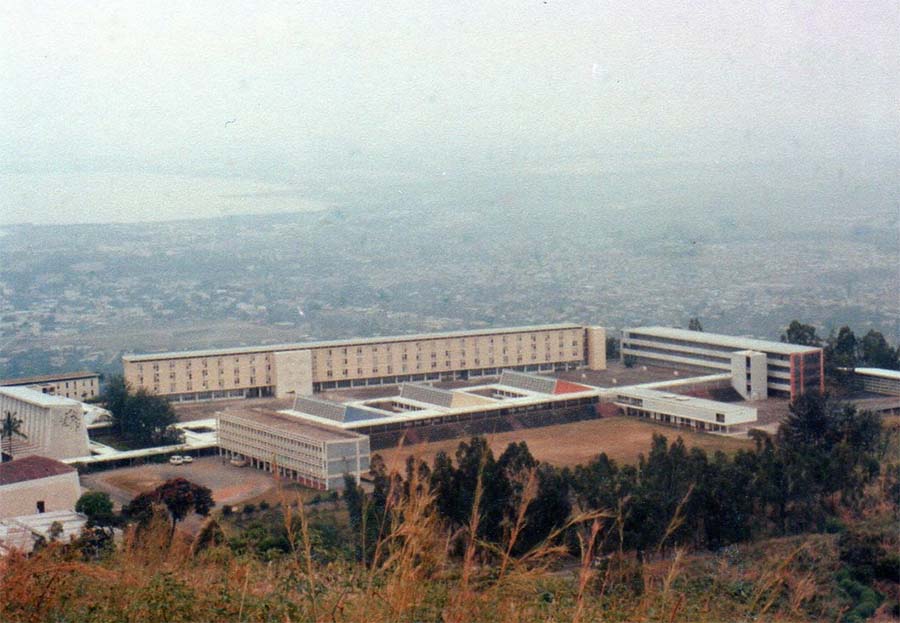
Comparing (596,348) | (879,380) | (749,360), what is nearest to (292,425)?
(749,360)

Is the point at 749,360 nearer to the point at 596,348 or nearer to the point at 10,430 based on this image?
the point at 596,348

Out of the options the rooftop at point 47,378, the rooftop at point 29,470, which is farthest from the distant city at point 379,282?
the rooftop at point 29,470

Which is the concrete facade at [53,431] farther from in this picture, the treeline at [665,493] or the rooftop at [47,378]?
the treeline at [665,493]

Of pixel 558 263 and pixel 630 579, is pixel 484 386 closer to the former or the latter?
pixel 558 263

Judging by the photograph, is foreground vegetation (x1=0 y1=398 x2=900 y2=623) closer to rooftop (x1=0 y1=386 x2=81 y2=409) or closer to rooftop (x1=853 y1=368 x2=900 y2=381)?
rooftop (x1=853 y1=368 x2=900 y2=381)

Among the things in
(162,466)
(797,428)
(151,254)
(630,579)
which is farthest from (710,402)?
(151,254)
